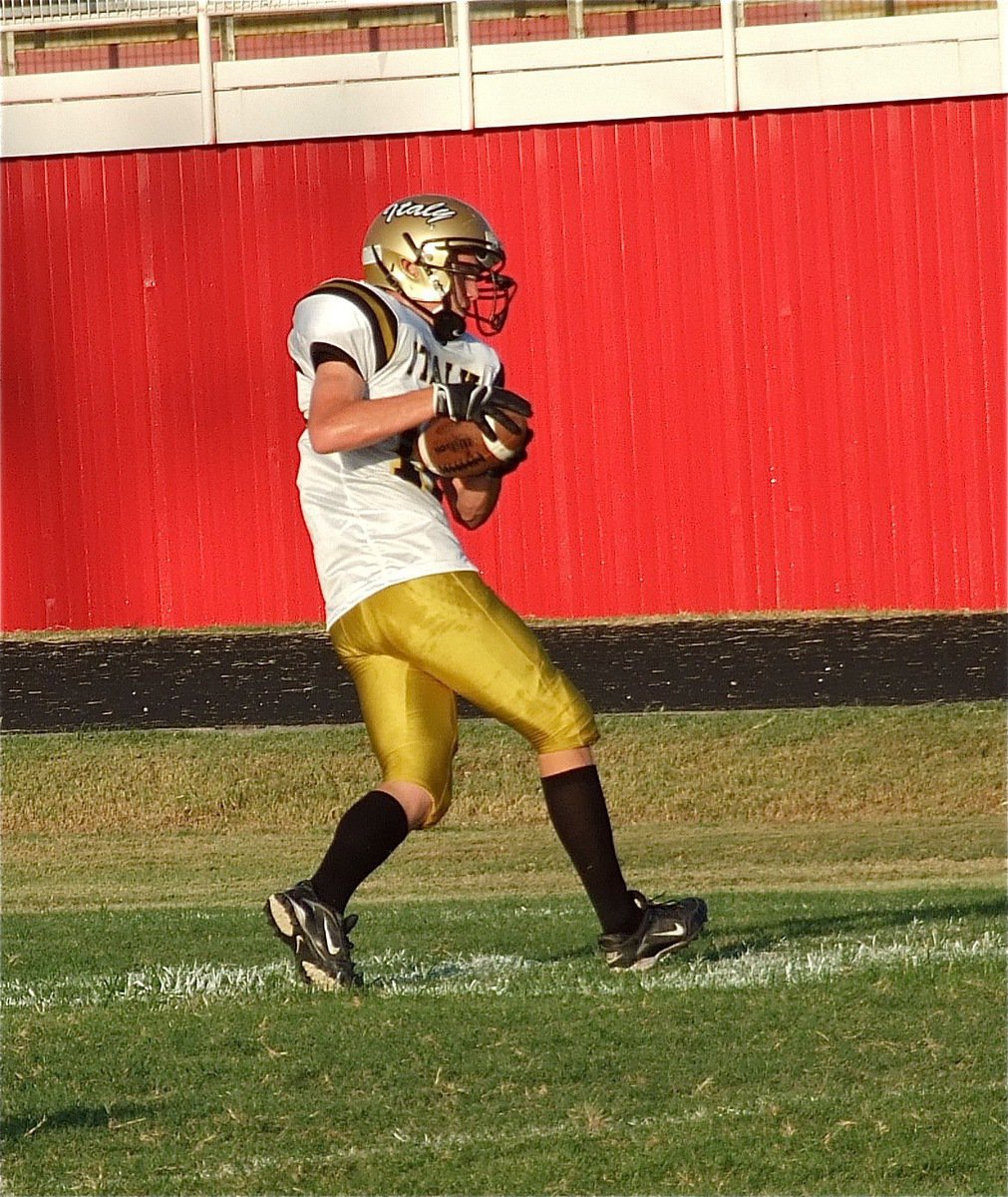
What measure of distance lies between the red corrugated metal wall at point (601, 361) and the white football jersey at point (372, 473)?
39.8 feet

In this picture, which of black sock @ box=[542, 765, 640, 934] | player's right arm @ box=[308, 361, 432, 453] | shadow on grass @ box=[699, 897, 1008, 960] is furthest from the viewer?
shadow on grass @ box=[699, 897, 1008, 960]

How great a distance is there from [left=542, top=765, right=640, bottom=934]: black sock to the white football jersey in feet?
2.14

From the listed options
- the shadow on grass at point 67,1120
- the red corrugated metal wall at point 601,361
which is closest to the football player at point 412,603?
the shadow on grass at point 67,1120

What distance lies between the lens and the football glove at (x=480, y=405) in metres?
5.75

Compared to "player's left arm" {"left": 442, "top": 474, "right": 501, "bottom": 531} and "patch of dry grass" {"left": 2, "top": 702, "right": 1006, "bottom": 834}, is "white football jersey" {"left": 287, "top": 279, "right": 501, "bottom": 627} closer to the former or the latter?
"player's left arm" {"left": 442, "top": 474, "right": 501, "bottom": 531}

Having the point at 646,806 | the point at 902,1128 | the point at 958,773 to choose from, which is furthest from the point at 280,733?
the point at 902,1128

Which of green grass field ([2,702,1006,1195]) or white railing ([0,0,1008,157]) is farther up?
white railing ([0,0,1008,157])

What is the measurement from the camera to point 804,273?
18.1m

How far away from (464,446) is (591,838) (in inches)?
44.2

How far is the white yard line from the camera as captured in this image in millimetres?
6031

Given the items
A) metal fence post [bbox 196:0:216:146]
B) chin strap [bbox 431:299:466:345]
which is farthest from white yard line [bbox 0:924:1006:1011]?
metal fence post [bbox 196:0:216:146]

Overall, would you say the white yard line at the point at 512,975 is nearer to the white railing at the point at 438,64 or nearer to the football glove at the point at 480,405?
the football glove at the point at 480,405

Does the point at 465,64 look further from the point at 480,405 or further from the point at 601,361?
the point at 480,405

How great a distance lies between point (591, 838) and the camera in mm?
6152
